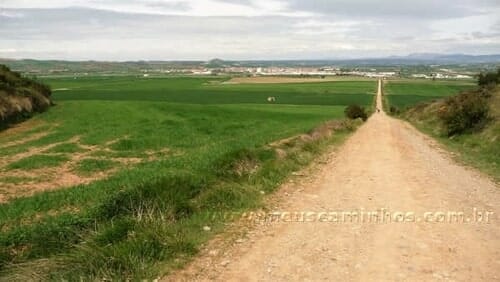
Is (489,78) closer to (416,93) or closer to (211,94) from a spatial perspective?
(211,94)

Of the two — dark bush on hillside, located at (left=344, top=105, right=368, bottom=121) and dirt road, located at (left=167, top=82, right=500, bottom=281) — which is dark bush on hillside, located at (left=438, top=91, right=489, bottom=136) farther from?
dark bush on hillside, located at (left=344, top=105, right=368, bottom=121)

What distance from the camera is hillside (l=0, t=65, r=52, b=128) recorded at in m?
37.2

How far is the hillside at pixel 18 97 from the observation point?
122 feet

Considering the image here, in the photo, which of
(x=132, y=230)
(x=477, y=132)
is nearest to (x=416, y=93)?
(x=477, y=132)

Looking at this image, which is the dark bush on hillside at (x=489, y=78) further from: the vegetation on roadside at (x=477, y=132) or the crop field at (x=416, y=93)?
the crop field at (x=416, y=93)

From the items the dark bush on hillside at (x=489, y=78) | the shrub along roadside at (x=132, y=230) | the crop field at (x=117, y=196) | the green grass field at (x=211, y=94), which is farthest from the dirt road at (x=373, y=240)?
the green grass field at (x=211, y=94)

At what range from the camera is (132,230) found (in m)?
8.38

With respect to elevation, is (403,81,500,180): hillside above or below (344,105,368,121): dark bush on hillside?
above

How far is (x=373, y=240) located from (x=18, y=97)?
3971 cm

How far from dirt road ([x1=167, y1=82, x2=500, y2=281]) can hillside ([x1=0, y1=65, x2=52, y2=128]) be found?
101ft

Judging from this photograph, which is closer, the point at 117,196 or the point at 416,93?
the point at 117,196

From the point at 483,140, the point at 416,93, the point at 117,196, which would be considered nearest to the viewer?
the point at 117,196

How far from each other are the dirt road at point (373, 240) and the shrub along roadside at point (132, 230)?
0.65 m

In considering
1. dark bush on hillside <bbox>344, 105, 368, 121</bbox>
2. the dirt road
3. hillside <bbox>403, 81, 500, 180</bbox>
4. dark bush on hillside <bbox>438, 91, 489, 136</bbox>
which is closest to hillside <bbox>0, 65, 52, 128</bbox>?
dark bush on hillside <bbox>344, 105, 368, 121</bbox>
